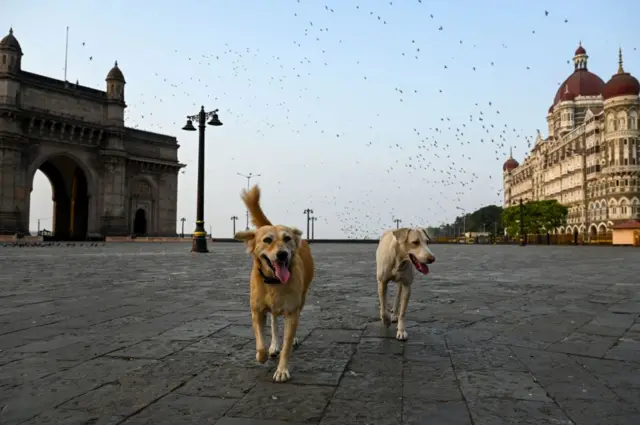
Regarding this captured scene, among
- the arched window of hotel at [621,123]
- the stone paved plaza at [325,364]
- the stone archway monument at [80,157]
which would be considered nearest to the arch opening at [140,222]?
the stone archway monument at [80,157]

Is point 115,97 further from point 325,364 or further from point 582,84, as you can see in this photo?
point 582,84

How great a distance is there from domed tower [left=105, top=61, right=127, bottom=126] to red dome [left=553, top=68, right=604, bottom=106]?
86232mm

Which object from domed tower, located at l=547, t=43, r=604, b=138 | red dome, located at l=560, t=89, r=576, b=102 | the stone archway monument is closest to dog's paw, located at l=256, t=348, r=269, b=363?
the stone archway monument

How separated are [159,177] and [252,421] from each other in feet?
216

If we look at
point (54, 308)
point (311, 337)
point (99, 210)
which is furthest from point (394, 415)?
point (99, 210)

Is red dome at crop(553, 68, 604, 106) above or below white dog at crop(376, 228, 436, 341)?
above

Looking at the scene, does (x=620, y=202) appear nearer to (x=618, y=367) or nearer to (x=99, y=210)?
(x=99, y=210)

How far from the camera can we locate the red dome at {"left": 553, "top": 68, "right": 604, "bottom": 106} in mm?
96438

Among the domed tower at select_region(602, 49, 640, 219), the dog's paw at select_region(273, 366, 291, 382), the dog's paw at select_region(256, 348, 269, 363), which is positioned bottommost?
the dog's paw at select_region(273, 366, 291, 382)

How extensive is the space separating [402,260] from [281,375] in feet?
6.86

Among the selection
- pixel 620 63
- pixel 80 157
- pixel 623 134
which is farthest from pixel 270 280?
pixel 620 63

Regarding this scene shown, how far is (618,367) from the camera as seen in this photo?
3.76 meters

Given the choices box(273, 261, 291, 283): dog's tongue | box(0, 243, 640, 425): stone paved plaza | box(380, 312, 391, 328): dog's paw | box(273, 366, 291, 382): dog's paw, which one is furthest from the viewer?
box(380, 312, 391, 328): dog's paw

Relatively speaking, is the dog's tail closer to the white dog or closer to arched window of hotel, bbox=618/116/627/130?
the white dog
